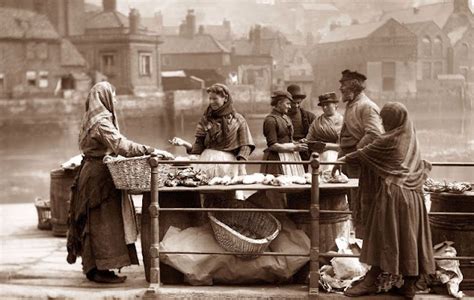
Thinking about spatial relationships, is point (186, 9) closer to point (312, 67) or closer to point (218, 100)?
point (312, 67)

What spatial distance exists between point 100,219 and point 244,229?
110cm

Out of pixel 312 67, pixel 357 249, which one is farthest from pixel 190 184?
pixel 312 67

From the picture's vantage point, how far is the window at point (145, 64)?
17.2 meters

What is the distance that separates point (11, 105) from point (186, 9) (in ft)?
16.0

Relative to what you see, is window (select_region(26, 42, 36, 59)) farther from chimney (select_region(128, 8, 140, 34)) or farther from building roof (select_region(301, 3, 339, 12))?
building roof (select_region(301, 3, 339, 12))

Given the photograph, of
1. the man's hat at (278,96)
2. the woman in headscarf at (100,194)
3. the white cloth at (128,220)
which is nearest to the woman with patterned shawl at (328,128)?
the man's hat at (278,96)

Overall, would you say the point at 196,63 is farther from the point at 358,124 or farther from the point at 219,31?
the point at 358,124

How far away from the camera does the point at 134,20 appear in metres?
16.9

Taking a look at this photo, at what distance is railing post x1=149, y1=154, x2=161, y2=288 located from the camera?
16.2ft

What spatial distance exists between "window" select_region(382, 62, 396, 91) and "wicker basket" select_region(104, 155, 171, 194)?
12.7 m

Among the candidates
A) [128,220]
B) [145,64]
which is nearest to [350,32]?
[145,64]

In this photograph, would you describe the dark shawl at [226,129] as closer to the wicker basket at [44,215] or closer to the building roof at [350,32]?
the wicker basket at [44,215]

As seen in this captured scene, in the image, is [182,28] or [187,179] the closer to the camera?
[187,179]

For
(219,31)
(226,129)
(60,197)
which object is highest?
(219,31)
